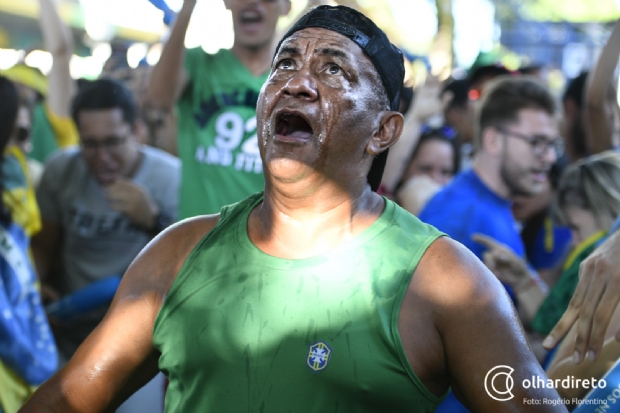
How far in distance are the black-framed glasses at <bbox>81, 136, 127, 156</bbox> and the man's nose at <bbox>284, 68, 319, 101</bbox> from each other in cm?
271

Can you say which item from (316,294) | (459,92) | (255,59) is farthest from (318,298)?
(459,92)

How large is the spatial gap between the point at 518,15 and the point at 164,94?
37.9 feet

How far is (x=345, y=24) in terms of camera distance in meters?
2.28

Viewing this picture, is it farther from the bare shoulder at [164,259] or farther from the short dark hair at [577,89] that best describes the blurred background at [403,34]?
the bare shoulder at [164,259]

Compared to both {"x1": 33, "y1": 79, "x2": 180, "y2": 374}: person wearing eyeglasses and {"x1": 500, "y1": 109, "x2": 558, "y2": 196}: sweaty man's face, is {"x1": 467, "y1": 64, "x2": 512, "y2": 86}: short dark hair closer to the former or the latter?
{"x1": 500, "y1": 109, "x2": 558, "y2": 196}: sweaty man's face

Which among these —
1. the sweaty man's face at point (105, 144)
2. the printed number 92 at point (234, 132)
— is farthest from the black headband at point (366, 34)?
the sweaty man's face at point (105, 144)

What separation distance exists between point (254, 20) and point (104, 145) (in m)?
1.39

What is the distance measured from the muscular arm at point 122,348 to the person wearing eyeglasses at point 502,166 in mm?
1779

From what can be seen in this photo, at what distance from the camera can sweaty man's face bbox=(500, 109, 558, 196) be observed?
3.91m

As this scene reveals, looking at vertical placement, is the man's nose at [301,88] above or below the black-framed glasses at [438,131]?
above

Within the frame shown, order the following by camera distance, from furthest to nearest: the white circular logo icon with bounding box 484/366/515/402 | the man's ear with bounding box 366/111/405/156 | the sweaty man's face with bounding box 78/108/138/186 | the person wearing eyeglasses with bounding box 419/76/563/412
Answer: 1. the sweaty man's face with bounding box 78/108/138/186
2. the person wearing eyeglasses with bounding box 419/76/563/412
3. the man's ear with bounding box 366/111/405/156
4. the white circular logo icon with bounding box 484/366/515/402

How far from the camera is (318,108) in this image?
219cm

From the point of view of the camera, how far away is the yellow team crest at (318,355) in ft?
6.28

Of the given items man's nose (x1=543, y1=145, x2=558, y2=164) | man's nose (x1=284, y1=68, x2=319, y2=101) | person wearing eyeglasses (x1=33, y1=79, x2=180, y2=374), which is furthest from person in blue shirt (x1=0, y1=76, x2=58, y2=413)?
man's nose (x1=543, y1=145, x2=558, y2=164)
